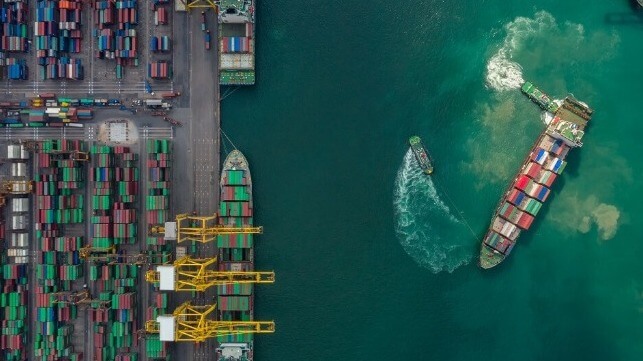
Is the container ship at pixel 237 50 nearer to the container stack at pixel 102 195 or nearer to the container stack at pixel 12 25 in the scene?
the container stack at pixel 102 195

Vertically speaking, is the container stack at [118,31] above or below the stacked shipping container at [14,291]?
above

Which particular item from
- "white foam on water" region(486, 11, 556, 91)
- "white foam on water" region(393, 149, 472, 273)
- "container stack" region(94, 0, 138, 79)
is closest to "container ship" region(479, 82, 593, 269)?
"white foam on water" region(393, 149, 472, 273)

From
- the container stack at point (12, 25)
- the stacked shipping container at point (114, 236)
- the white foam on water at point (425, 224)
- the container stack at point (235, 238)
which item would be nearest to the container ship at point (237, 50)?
the container stack at point (235, 238)

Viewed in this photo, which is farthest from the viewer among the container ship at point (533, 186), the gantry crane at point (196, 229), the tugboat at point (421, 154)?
the tugboat at point (421, 154)

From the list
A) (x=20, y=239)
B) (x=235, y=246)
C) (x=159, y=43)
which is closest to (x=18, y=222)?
(x=20, y=239)

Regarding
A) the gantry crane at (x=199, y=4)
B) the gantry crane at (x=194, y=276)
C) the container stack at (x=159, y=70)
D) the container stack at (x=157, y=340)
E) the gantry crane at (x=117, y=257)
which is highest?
the gantry crane at (x=199, y=4)

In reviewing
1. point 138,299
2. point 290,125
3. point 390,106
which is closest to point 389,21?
point 390,106

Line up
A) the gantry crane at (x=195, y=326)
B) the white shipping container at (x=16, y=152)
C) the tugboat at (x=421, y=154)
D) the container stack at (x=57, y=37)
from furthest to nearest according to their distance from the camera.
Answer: the tugboat at (x=421, y=154) < the container stack at (x=57, y=37) < the white shipping container at (x=16, y=152) < the gantry crane at (x=195, y=326)
